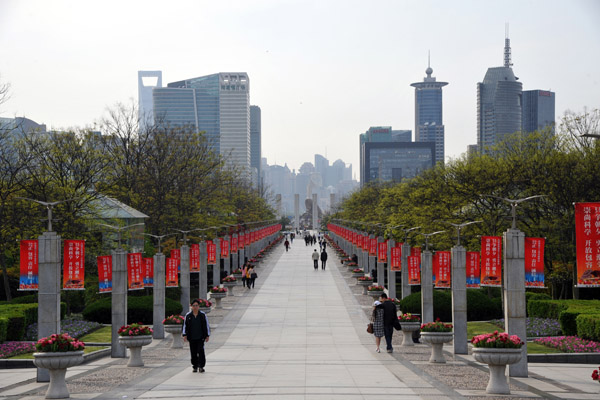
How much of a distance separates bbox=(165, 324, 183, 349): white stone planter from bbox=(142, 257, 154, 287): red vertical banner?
5846mm

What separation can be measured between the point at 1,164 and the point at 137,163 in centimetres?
1308

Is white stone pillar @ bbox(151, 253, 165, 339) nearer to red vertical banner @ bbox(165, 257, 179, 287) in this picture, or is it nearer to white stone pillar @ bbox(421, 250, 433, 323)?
red vertical banner @ bbox(165, 257, 179, 287)

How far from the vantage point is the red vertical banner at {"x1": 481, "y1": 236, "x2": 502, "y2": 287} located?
2742 centimetres

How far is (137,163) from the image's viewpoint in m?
53.8

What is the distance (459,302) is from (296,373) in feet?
27.5

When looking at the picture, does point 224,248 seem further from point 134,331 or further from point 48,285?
point 48,285

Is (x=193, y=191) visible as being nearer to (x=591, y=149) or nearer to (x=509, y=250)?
(x=591, y=149)

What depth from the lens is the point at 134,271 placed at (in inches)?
1326

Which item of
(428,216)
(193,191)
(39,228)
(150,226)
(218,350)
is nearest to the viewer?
(218,350)

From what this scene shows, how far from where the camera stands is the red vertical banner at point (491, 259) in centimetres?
2742

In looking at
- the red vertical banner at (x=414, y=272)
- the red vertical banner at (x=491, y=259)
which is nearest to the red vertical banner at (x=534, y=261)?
the red vertical banner at (x=491, y=259)

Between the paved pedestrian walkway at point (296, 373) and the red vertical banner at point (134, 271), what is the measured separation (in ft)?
9.70

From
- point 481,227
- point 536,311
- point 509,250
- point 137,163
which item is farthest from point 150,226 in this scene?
point 509,250

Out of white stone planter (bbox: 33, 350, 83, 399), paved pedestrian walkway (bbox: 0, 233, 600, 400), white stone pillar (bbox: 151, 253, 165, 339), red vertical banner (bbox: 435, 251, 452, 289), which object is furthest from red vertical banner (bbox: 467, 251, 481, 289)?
white stone planter (bbox: 33, 350, 83, 399)
